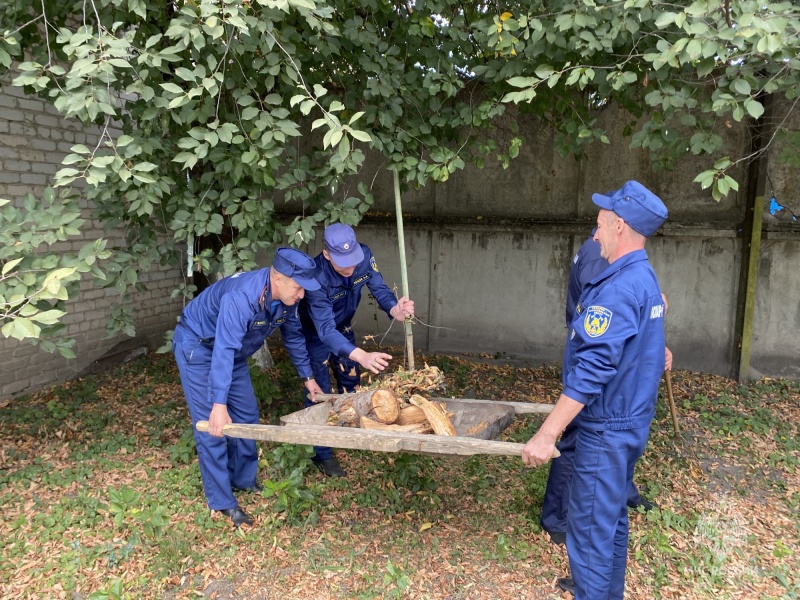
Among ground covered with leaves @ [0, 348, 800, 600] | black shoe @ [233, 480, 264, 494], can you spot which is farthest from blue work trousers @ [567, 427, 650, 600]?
black shoe @ [233, 480, 264, 494]

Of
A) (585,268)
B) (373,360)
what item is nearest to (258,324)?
(373,360)

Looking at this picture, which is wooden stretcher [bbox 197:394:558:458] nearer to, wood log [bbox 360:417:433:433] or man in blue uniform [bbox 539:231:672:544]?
wood log [bbox 360:417:433:433]

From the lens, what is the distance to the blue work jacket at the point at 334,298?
3949 millimetres

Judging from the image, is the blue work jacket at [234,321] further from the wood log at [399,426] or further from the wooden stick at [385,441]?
the wood log at [399,426]

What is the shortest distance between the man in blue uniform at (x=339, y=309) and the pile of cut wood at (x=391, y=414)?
0.95ft

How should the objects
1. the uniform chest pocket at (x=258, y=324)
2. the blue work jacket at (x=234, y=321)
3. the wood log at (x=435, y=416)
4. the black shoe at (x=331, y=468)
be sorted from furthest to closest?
the black shoe at (x=331, y=468) → the uniform chest pocket at (x=258, y=324) → the blue work jacket at (x=234, y=321) → the wood log at (x=435, y=416)

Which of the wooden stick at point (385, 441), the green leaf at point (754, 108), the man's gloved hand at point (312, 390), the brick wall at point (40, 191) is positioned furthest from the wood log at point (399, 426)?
the brick wall at point (40, 191)

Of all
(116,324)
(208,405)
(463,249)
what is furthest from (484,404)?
(463,249)

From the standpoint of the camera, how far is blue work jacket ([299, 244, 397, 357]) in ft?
13.0

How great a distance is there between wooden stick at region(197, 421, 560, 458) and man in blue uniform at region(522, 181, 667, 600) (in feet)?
0.52

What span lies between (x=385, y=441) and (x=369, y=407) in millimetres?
642

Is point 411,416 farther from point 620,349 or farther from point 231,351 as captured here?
point 620,349

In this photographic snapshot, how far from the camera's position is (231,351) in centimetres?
321

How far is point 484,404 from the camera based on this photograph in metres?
3.36
